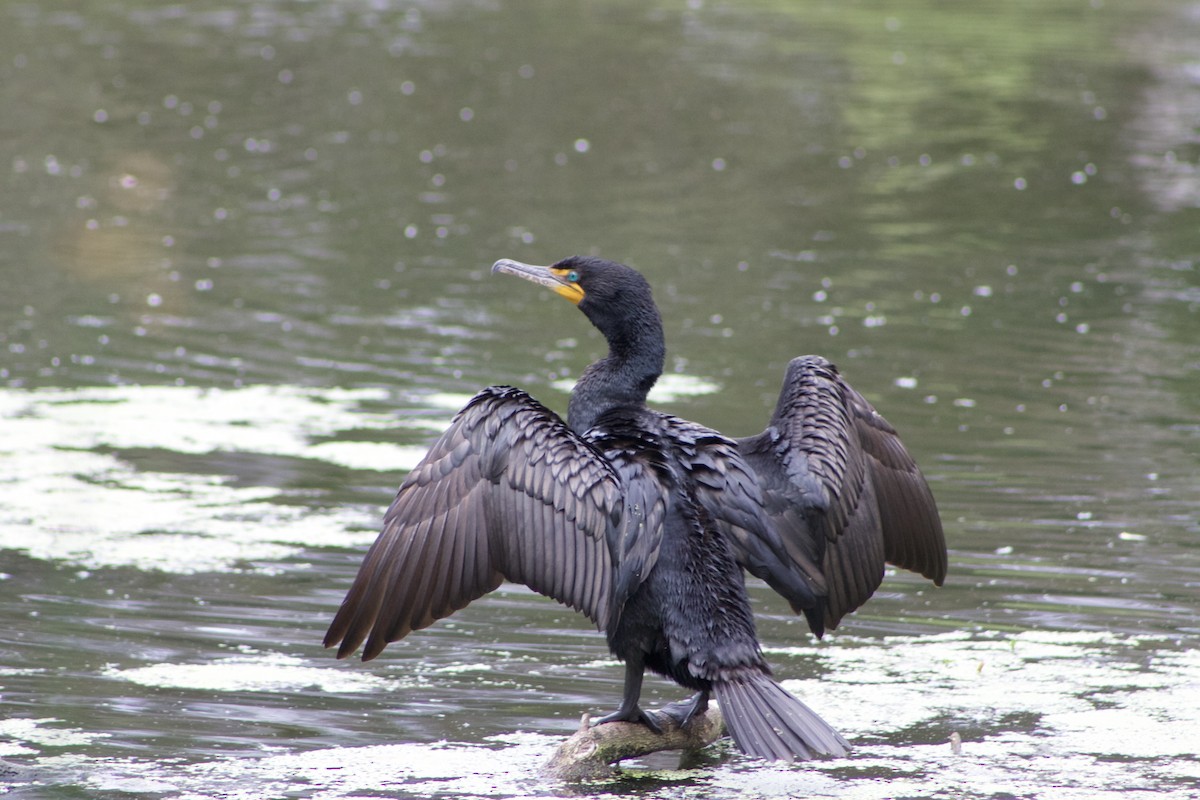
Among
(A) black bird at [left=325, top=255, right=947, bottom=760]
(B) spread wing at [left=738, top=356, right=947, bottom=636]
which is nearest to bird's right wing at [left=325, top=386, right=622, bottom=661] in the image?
(A) black bird at [left=325, top=255, right=947, bottom=760]

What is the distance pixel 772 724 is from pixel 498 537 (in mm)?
1034

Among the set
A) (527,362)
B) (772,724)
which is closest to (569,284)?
(772,724)

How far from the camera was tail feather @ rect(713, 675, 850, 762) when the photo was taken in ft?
15.6

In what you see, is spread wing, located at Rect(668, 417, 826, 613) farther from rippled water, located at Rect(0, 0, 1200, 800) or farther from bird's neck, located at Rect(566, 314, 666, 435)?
rippled water, located at Rect(0, 0, 1200, 800)

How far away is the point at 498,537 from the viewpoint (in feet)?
17.3

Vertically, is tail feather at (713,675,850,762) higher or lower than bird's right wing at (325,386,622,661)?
lower

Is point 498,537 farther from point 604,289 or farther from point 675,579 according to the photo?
point 604,289

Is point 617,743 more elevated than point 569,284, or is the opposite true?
point 569,284

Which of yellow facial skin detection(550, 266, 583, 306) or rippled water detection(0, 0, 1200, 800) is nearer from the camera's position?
rippled water detection(0, 0, 1200, 800)

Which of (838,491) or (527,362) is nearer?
(838,491)

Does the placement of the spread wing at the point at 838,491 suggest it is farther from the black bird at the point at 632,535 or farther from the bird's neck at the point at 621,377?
the bird's neck at the point at 621,377

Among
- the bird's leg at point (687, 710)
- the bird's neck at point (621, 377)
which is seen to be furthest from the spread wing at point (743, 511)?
the bird's leg at point (687, 710)

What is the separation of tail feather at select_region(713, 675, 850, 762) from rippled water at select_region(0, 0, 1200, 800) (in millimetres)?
417

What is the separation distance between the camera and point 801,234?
14766 mm
